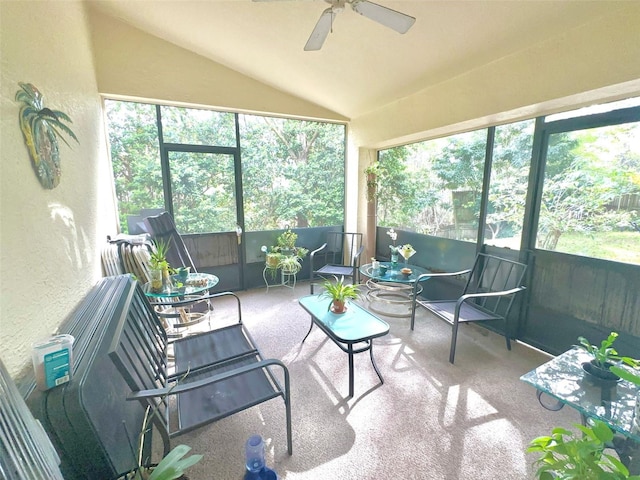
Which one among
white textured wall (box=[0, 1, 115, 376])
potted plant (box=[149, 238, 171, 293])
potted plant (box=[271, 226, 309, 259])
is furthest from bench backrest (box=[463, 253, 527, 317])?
white textured wall (box=[0, 1, 115, 376])

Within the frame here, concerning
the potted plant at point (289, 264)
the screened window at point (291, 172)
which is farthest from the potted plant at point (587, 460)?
the screened window at point (291, 172)

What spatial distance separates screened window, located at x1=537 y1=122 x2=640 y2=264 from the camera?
2.01 m

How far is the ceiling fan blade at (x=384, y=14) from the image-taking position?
163 centimetres

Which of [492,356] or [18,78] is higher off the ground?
[18,78]

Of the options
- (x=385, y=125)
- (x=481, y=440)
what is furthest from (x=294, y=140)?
(x=481, y=440)

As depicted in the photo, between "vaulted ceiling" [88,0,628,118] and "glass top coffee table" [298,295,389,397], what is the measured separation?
2.31m

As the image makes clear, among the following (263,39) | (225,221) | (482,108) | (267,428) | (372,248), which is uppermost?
(263,39)

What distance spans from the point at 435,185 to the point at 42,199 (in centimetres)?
355

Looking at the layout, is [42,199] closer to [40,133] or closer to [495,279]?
[40,133]

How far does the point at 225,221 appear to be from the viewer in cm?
396

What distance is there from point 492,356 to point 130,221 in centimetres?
415

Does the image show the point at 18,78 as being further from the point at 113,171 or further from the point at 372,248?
the point at 372,248

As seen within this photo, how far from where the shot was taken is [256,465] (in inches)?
52.2

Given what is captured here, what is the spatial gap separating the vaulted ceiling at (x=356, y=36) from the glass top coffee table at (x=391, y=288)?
2.09 metres
